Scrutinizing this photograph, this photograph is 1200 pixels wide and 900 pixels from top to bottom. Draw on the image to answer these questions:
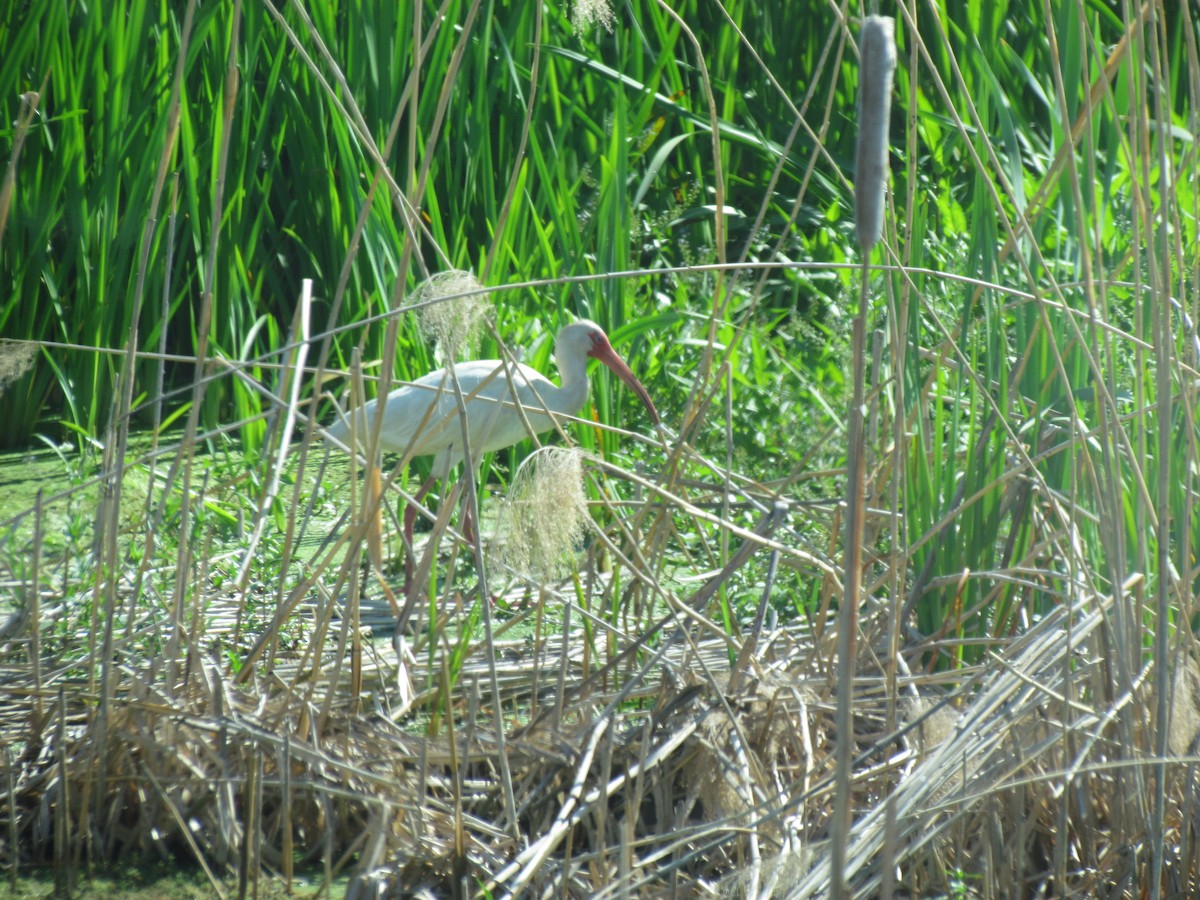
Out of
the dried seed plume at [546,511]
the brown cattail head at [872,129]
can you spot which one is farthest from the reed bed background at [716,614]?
the brown cattail head at [872,129]

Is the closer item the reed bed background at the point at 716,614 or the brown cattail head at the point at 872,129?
the brown cattail head at the point at 872,129

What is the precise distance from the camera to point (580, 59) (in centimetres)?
365

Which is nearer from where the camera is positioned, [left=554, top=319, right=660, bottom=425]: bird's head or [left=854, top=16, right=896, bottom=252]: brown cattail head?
[left=854, top=16, right=896, bottom=252]: brown cattail head

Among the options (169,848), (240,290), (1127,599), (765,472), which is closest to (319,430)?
(169,848)

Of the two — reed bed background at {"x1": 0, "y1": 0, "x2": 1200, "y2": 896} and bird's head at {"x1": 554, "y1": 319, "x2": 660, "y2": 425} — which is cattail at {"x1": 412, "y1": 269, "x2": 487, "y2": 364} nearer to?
reed bed background at {"x1": 0, "y1": 0, "x2": 1200, "y2": 896}

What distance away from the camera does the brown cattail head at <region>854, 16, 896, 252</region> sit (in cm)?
71

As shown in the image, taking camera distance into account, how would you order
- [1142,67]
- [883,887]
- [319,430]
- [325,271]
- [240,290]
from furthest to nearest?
[325,271], [240,290], [319,430], [1142,67], [883,887]

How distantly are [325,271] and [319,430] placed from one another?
230cm

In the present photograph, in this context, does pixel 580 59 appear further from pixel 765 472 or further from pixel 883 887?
pixel 883 887

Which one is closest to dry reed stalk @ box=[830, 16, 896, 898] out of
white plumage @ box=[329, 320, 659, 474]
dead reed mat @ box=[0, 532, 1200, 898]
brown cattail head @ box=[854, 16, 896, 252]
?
brown cattail head @ box=[854, 16, 896, 252]

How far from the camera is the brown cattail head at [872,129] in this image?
710 mm

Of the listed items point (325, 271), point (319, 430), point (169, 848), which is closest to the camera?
point (319, 430)

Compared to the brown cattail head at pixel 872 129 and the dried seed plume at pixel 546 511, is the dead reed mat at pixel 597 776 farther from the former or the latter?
the brown cattail head at pixel 872 129

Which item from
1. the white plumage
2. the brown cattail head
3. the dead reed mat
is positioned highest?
the brown cattail head
